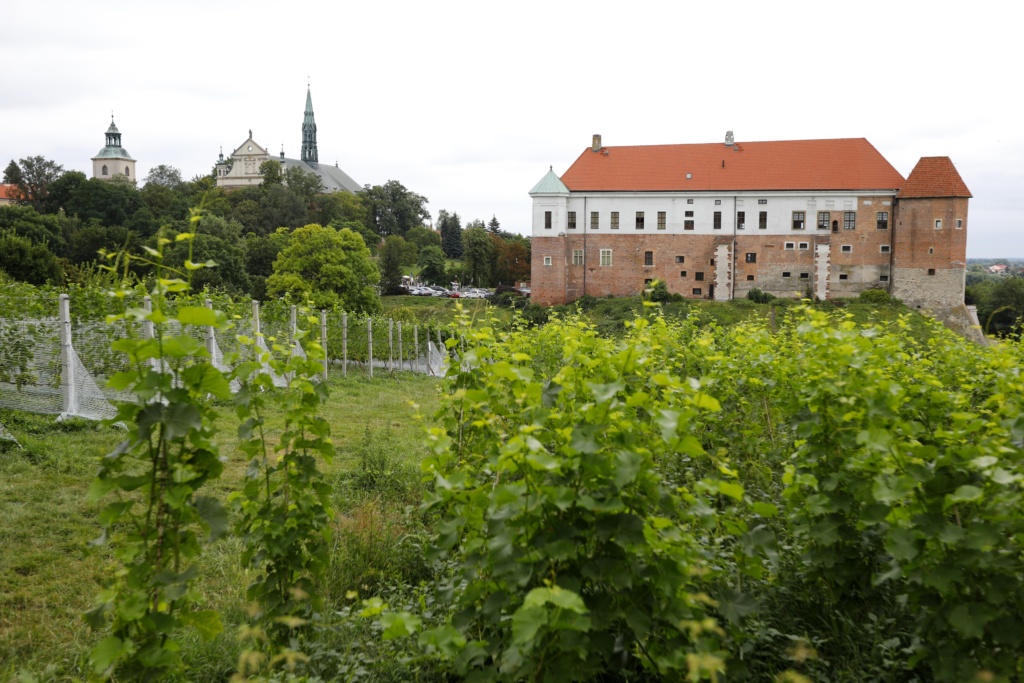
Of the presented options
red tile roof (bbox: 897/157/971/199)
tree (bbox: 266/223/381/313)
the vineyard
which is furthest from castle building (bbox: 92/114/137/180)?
the vineyard

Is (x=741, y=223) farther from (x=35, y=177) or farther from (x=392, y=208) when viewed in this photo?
(x=35, y=177)

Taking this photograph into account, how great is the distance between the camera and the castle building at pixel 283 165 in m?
115

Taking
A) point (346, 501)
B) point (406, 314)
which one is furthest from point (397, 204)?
point (346, 501)

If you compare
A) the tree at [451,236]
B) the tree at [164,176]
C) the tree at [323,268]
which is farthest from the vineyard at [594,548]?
the tree at [164,176]

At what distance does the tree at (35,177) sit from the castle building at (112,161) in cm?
3329

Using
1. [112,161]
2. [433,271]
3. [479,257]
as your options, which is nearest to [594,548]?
[479,257]

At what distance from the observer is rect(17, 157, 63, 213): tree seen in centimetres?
7800

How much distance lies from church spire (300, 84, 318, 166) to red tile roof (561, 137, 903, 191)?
8056cm

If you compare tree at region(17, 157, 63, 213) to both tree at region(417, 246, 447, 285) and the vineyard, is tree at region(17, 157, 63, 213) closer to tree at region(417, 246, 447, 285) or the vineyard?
tree at region(417, 246, 447, 285)

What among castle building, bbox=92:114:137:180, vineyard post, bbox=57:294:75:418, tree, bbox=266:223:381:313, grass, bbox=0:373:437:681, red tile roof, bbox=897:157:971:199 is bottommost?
grass, bbox=0:373:437:681

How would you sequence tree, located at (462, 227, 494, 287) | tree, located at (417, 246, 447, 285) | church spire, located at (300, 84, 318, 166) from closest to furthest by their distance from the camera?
tree, located at (462, 227, 494, 287) < tree, located at (417, 246, 447, 285) < church spire, located at (300, 84, 318, 166)

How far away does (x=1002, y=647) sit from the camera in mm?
2645

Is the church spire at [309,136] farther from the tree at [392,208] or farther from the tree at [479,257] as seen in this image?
the tree at [479,257]

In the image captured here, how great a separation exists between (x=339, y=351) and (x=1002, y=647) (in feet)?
69.4
